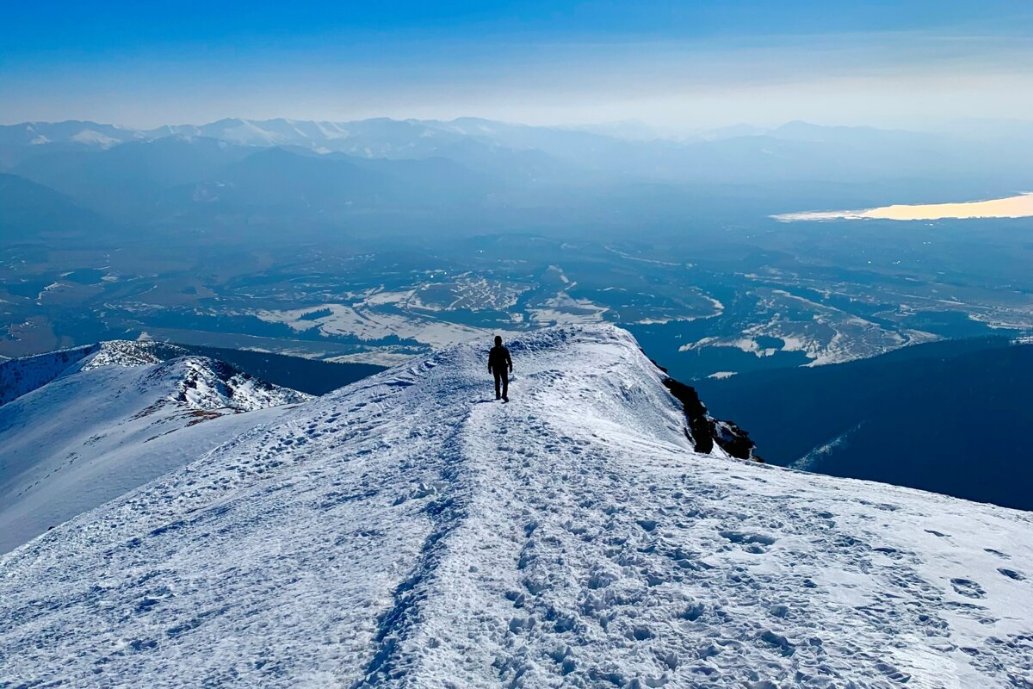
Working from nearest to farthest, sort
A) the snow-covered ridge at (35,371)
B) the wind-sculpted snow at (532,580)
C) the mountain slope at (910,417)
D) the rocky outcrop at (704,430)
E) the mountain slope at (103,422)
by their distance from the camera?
1. the wind-sculpted snow at (532,580)
2. the rocky outcrop at (704,430)
3. the mountain slope at (103,422)
4. the mountain slope at (910,417)
5. the snow-covered ridge at (35,371)

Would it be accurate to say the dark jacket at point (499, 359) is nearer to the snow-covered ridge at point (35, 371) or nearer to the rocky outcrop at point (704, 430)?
the rocky outcrop at point (704, 430)

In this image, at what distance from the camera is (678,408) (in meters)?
35.5

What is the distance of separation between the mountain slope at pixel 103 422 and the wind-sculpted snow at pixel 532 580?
48.8 ft

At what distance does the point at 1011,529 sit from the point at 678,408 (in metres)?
21.3

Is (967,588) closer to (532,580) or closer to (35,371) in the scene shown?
(532,580)

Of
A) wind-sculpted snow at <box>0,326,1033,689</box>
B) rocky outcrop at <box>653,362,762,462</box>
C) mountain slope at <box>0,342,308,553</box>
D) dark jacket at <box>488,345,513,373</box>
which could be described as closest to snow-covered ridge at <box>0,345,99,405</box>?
mountain slope at <box>0,342,308,553</box>

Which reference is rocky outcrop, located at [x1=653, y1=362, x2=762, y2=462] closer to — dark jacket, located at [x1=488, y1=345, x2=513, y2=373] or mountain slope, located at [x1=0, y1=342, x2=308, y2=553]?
dark jacket, located at [x1=488, y1=345, x2=513, y2=373]

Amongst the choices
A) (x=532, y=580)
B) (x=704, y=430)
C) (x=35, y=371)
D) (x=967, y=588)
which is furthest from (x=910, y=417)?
(x=35, y=371)

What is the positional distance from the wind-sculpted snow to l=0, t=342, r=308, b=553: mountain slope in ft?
48.8

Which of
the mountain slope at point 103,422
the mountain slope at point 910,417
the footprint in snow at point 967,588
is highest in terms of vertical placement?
the footprint in snow at point 967,588

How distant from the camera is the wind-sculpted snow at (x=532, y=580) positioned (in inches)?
414

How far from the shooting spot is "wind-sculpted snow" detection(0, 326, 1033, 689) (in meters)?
10.5

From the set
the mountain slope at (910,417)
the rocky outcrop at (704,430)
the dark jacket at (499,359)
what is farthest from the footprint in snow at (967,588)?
the mountain slope at (910,417)

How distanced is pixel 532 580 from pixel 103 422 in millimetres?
59263
